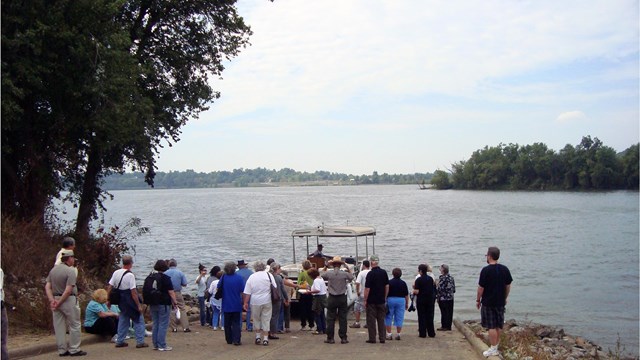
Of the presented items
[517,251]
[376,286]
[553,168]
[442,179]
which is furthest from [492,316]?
[442,179]

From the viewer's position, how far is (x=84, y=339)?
525 inches

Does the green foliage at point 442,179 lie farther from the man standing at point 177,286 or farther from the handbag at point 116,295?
the handbag at point 116,295

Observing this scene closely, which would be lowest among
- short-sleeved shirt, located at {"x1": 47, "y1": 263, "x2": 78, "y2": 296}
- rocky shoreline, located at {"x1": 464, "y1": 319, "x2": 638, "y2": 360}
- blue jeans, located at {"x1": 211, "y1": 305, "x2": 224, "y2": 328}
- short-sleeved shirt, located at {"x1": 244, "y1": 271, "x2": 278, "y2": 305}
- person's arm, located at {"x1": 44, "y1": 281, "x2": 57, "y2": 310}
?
rocky shoreline, located at {"x1": 464, "y1": 319, "x2": 638, "y2": 360}

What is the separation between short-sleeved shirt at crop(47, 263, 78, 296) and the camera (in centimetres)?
1151

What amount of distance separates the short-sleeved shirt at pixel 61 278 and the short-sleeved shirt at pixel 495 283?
681 cm

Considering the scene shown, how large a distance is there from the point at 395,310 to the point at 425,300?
780 mm

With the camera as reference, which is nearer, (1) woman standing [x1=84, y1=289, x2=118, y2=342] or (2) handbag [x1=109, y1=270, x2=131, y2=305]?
(2) handbag [x1=109, y1=270, x2=131, y2=305]

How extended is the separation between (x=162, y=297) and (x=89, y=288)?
594cm

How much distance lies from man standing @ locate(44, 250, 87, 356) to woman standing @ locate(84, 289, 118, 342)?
1537 millimetres

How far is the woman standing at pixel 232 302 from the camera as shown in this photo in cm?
1383

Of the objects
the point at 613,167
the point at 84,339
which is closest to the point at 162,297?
the point at 84,339

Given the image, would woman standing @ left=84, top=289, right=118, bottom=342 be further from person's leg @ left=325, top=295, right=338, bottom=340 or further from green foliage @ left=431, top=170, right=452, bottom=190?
green foliage @ left=431, top=170, right=452, bottom=190

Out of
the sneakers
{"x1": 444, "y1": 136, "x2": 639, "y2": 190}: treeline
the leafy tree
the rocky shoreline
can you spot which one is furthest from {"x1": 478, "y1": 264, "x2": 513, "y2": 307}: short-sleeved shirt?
{"x1": 444, "y1": 136, "x2": 639, "y2": 190}: treeline

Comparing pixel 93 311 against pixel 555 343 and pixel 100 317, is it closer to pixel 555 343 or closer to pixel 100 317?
pixel 100 317
